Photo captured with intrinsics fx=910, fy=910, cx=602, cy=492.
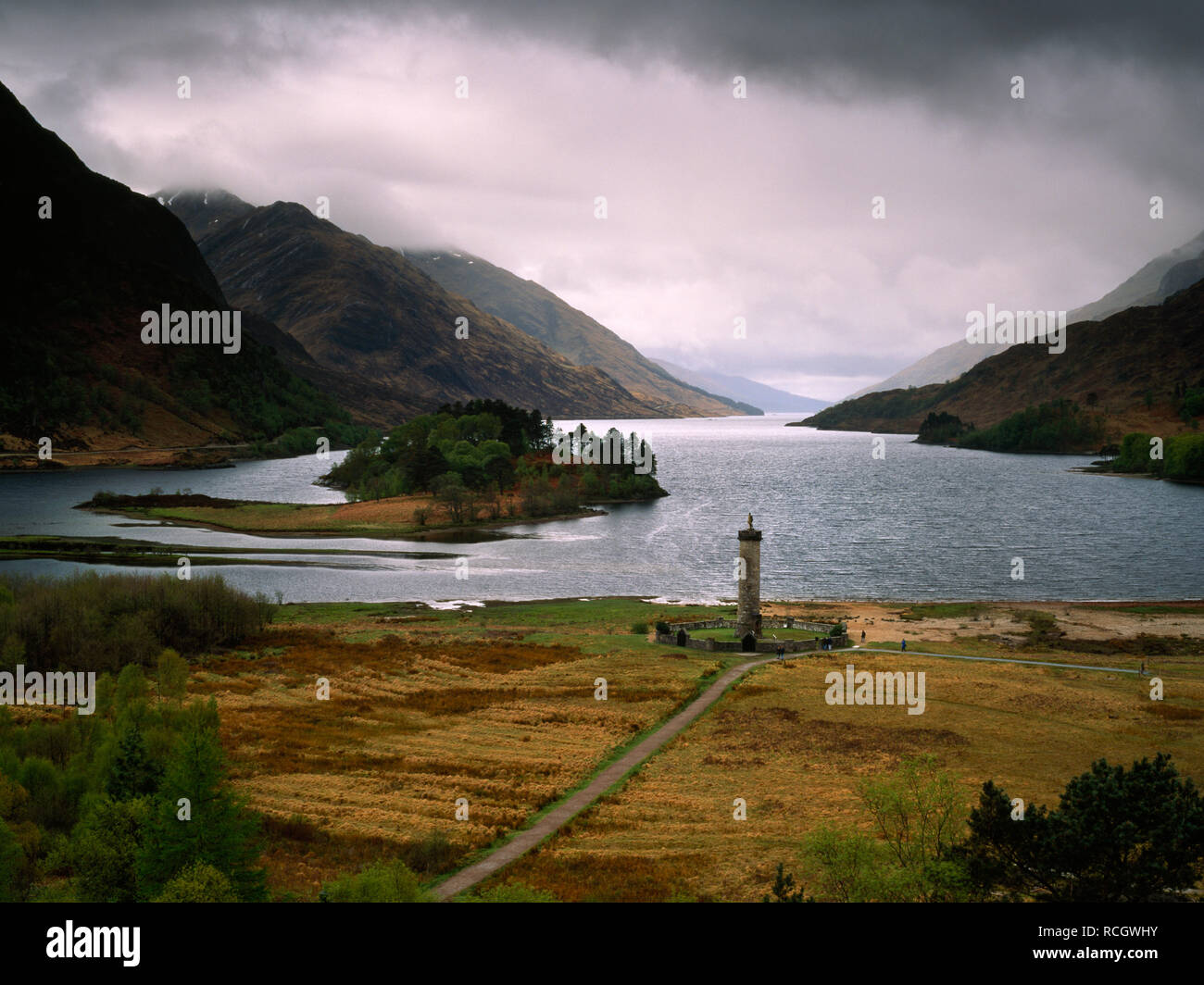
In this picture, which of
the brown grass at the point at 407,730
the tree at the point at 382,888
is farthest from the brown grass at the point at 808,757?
the tree at the point at 382,888

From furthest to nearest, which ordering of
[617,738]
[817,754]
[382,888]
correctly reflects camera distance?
[617,738] < [817,754] < [382,888]

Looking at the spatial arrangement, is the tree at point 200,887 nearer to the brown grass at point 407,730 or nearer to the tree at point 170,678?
the brown grass at point 407,730

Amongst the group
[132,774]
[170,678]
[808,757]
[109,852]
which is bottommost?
[808,757]

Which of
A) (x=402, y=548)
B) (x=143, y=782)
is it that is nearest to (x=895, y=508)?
(x=402, y=548)

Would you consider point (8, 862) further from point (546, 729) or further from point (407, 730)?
point (546, 729)

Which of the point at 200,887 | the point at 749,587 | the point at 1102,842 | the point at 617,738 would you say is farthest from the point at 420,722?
the point at 1102,842
